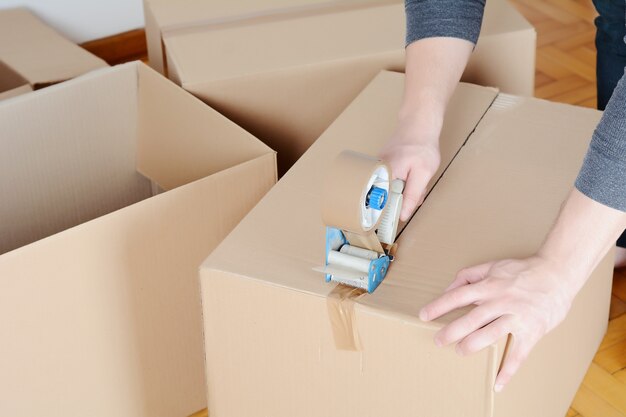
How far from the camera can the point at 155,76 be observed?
4.03 feet

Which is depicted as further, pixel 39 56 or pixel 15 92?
pixel 39 56

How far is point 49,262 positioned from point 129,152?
36cm

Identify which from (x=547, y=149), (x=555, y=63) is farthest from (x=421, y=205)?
(x=555, y=63)

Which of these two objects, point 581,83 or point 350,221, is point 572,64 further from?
Answer: point 350,221

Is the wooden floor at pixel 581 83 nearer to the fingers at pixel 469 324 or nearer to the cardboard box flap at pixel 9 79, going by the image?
the fingers at pixel 469 324

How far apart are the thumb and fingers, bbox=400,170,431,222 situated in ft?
0.41

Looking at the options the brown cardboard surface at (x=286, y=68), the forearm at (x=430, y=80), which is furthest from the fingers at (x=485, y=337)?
the brown cardboard surface at (x=286, y=68)

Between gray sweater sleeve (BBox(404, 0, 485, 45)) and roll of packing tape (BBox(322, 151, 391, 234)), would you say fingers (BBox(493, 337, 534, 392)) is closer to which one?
roll of packing tape (BBox(322, 151, 391, 234))

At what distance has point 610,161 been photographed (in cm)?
81

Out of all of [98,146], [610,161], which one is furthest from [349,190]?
[98,146]

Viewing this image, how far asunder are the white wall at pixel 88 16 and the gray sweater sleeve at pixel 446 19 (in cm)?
110

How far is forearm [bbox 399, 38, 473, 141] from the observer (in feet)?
3.45

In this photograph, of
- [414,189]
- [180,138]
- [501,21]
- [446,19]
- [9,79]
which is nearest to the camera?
[414,189]

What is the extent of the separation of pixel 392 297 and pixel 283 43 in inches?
23.0
